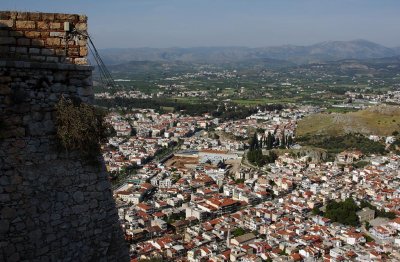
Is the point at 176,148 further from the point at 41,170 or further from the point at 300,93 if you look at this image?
the point at 300,93

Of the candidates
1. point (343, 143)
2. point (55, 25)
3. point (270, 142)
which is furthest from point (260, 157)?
point (55, 25)

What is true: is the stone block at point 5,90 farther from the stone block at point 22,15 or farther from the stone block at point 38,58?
the stone block at point 22,15

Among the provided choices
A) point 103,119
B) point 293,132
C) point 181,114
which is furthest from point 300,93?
point 103,119

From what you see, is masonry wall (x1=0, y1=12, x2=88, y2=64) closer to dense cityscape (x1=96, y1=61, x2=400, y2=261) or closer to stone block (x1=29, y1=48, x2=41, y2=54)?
stone block (x1=29, y1=48, x2=41, y2=54)

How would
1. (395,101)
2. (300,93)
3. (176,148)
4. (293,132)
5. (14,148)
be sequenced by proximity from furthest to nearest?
(300,93) < (395,101) < (293,132) < (176,148) < (14,148)

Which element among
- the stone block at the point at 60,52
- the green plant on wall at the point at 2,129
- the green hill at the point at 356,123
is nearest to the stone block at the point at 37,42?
the stone block at the point at 60,52

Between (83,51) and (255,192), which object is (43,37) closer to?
(83,51)
